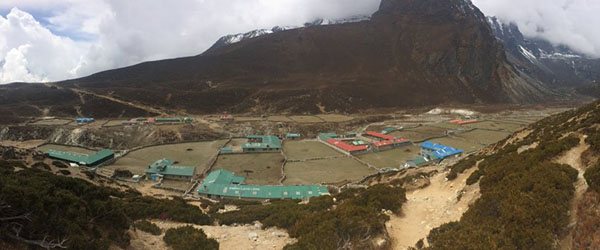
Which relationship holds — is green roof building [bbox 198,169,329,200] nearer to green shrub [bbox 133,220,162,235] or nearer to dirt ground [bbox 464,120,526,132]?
green shrub [bbox 133,220,162,235]

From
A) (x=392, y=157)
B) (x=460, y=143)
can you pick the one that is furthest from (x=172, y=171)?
(x=460, y=143)

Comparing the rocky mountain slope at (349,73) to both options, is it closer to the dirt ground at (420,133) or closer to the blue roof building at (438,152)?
the dirt ground at (420,133)

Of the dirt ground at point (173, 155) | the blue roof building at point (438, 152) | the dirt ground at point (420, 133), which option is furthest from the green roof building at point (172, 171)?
the dirt ground at point (420, 133)

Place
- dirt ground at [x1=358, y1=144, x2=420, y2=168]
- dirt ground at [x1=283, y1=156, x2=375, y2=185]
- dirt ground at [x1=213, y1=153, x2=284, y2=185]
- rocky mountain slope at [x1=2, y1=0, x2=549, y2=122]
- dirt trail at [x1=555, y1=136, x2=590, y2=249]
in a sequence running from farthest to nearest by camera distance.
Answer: rocky mountain slope at [x1=2, y1=0, x2=549, y2=122] → dirt ground at [x1=358, y1=144, x2=420, y2=168] → dirt ground at [x1=213, y1=153, x2=284, y2=185] → dirt ground at [x1=283, y1=156, x2=375, y2=185] → dirt trail at [x1=555, y1=136, x2=590, y2=249]

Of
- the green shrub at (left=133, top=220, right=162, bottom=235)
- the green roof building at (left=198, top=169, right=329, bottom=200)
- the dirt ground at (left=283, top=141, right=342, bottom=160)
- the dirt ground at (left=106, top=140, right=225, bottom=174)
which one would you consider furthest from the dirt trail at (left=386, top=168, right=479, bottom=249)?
the dirt ground at (left=106, top=140, right=225, bottom=174)

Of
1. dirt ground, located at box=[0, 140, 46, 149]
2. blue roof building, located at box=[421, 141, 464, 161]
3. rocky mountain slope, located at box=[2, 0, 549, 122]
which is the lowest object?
blue roof building, located at box=[421, 141, 464, 161]

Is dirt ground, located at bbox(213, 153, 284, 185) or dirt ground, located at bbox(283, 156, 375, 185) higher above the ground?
dirt ground, located at bbox(213, 153, 284, 185)
